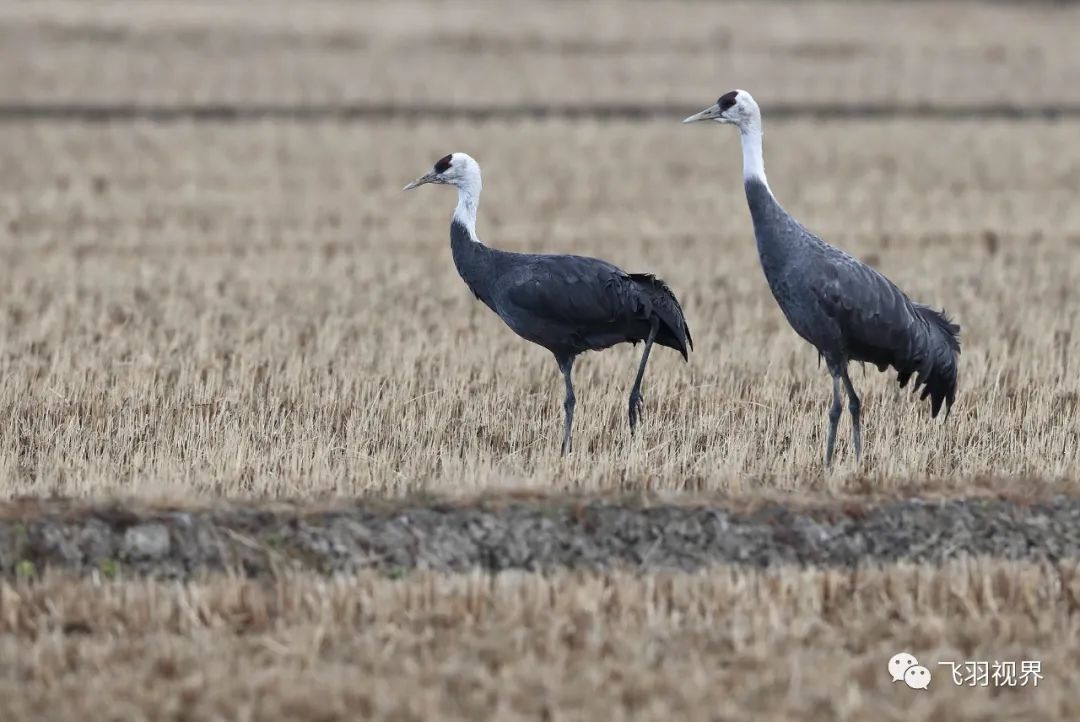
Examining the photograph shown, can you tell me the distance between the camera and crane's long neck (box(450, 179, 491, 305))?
11.2 meters

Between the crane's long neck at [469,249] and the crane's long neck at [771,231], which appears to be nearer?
the crane's long neck at [771,231]

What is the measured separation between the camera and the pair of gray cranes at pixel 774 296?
1019cm

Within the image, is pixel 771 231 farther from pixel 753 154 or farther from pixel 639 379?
pixel 639 379

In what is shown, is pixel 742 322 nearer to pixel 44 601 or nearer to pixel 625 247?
pixel 625 247

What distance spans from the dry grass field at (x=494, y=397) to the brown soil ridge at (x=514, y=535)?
0.23m

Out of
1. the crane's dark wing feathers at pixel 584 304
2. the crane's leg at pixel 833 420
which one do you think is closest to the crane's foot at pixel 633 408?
the crane's dark wing feathers at pixel 584 304

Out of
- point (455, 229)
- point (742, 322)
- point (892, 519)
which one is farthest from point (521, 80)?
point (892, 519)

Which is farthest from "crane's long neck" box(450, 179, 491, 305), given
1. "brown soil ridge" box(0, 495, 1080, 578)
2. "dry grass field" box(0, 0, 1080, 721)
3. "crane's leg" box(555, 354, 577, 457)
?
"brown soil ridge" box(0, 495, 1080, 578)

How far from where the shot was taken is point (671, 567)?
862 cm

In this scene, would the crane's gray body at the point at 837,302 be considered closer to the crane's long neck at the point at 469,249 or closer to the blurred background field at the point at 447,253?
the blurred background field at the point at 447,253

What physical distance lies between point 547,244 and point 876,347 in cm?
1062

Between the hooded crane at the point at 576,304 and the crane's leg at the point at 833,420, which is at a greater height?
the hooded crane at the point at 576,304

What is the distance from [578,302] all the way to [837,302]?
1594mm

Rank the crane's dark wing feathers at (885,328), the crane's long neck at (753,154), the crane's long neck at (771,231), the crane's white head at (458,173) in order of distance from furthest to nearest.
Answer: the crane's white head at (458,173) < the crane's long neck at (753,154) < the crane's long neck at (771,231) < the crane's dark wing feathers at (885,328)
